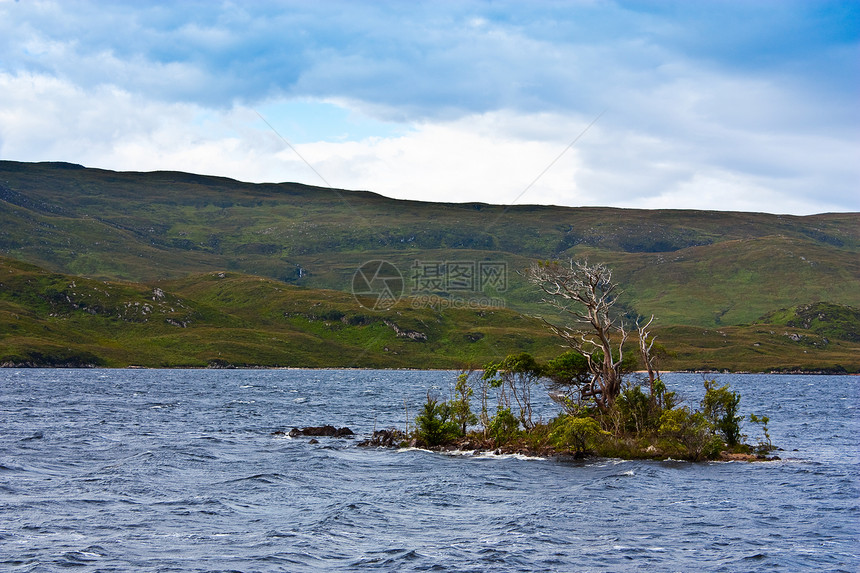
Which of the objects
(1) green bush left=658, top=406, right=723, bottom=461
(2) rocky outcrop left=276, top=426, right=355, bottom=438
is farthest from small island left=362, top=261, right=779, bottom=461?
(2) rocky outcrop left=276, top=426, right=355, bottom=438

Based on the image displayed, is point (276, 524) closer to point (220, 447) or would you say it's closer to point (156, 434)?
point (220, 447)

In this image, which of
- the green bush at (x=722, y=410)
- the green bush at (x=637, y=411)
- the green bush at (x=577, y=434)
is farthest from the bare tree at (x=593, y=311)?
the green bush at (x=722, y=410)

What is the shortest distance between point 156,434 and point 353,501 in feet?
114

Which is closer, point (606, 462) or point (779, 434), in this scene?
point (606, 462)

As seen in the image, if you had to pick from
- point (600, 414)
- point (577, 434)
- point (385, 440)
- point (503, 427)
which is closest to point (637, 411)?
point (600, 414)

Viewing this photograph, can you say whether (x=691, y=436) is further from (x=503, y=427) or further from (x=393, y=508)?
(x=393, y=508)

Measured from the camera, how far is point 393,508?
125 feet

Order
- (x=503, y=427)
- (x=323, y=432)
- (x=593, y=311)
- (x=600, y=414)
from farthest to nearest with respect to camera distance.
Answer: (x=323, y=432) < (x=503, y=427) < (x=600, y=414) < (x=593, y=311)

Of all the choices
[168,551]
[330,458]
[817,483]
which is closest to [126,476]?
[330,458]

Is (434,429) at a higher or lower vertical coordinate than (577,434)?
lower

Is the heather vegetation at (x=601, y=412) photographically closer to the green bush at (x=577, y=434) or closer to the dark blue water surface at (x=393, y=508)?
the green bush at (x=577, y=434)

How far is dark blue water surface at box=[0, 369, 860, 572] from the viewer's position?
2880 centimetres

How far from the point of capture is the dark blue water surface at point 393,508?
28.8 metres

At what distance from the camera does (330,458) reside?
179 feet
